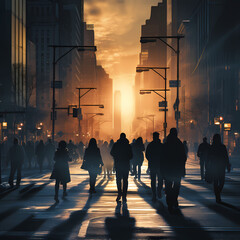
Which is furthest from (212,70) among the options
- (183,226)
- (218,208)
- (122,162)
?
(183,226)

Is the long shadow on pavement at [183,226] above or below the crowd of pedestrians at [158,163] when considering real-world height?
below

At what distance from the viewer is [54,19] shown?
161500 mm

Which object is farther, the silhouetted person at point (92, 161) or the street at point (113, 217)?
the silhouetted person at point (92, 161)

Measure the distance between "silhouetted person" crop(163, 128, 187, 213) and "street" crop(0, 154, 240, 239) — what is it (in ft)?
1.61

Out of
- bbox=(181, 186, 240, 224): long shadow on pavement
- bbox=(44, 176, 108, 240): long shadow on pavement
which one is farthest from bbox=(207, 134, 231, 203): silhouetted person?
bbox=(44, 176, 108, 240): long shadow on pavement

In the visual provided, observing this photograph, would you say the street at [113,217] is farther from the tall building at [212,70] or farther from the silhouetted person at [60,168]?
the tall building at [212,70]

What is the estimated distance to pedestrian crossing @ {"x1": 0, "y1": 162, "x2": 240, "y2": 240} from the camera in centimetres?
911

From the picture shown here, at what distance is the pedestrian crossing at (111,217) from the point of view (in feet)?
29.9

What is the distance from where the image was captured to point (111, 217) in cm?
1116

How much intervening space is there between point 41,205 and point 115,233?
488cm

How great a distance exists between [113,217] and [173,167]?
6.27 feet

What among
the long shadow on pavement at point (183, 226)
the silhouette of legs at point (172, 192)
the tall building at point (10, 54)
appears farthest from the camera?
the tall building at point (10, 54)

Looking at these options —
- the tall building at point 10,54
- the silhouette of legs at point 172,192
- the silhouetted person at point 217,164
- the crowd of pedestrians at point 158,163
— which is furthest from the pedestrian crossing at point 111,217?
the tall building at point 10,54

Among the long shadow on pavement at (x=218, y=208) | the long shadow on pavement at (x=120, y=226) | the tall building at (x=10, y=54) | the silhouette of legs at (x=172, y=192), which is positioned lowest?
the long shadow on pavement at (x=218, y=208)
